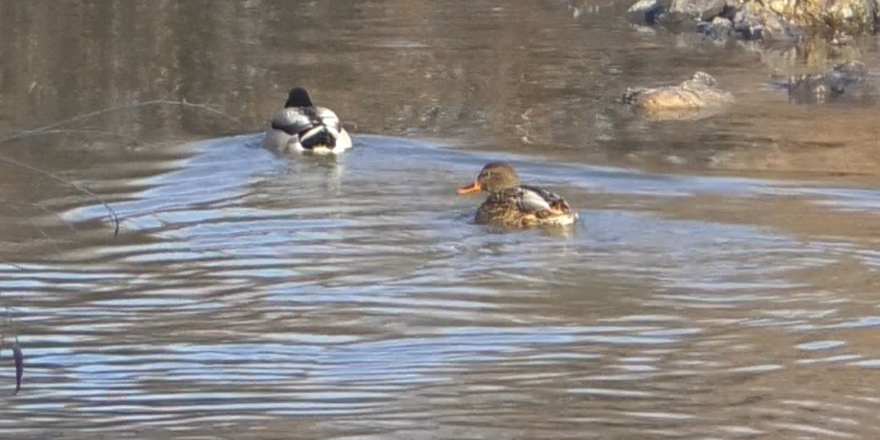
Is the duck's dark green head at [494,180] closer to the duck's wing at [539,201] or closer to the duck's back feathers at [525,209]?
the duck's back feathers at [525,209]

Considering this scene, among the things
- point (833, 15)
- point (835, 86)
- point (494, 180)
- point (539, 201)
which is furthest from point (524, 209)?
point (833, 15)

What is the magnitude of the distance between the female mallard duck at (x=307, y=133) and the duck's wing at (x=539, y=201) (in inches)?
141

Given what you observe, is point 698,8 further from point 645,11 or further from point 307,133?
point 307,133

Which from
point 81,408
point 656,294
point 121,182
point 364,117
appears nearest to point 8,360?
point 81,408

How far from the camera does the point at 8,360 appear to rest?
307 inches

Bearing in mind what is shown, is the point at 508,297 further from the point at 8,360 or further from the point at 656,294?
the point at 8,360

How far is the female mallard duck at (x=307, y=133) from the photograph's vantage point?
14.8m

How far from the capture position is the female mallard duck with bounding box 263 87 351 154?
582 inches

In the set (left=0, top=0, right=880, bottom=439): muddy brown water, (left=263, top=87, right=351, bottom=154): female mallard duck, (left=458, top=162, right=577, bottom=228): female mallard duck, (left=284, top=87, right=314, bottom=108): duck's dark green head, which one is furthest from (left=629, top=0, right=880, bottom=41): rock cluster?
(left=458, top=162, right=577, bottom=228): female mallard duck

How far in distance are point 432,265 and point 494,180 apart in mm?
2292

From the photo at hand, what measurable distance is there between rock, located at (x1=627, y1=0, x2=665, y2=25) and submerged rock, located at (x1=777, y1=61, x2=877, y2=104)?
23.6 ft

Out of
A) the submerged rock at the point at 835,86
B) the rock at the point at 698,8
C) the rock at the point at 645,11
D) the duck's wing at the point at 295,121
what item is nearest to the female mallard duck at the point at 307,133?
the duck's wing at the point at 295,121

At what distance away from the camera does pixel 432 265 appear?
400 inches

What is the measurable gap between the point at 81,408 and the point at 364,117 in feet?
33.3
